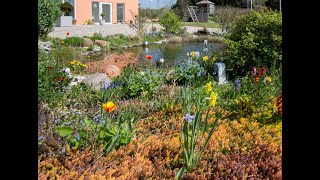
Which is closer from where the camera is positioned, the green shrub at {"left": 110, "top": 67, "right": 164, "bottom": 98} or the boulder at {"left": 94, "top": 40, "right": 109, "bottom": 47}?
the green shrub at {"left": 110, "top": 67, "right": 164, "bottom": 98}

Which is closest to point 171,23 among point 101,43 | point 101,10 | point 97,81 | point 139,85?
point 101,43

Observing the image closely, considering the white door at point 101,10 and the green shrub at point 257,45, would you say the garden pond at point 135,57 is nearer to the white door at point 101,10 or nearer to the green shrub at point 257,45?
the green shrub at point 257,45

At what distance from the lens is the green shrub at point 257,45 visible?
6.92 m

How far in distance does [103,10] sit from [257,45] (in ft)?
82.6

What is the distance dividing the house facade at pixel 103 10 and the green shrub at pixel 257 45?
21771 millimetres

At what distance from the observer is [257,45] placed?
7.07 m

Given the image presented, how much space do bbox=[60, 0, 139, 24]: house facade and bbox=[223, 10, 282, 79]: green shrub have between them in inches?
857

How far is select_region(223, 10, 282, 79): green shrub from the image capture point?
6.92m

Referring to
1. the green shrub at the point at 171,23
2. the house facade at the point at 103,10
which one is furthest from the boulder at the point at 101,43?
the house facade at the point at 103,10

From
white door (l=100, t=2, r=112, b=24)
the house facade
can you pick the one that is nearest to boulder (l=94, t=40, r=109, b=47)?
the house facade

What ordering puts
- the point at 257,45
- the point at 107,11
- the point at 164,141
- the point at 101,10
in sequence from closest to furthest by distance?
the point at 164,141, the point at 257,45, the point at 101,10, the point at 107,11

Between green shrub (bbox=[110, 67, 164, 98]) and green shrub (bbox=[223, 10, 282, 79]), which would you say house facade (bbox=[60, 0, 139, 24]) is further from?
green shrub (bbox=[110, 67, 164, 98])

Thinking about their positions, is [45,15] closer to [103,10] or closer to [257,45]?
[257,45]
